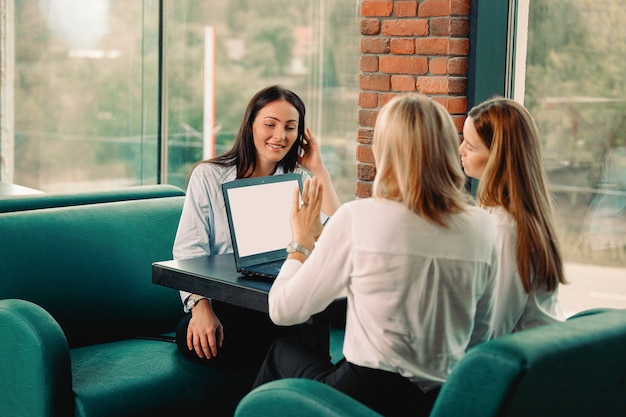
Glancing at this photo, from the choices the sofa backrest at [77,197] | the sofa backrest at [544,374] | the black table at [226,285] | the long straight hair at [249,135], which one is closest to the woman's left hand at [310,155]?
the long straight hair at [249,135]

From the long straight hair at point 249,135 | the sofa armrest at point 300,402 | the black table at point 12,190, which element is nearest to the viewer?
the sofa armrest at point 300,402

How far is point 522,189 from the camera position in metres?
2.26

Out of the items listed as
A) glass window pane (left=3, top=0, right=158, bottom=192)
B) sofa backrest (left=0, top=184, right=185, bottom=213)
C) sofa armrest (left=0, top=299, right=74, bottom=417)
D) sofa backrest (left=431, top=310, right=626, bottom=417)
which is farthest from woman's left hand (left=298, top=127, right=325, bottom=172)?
glass window pane (left=3, top=0, right=158, bottom=192)

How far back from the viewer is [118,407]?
273 cm

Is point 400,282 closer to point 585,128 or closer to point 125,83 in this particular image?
point 585,128

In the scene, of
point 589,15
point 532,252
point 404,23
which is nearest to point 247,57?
point 404,23

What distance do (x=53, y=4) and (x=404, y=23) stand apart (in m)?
2.41

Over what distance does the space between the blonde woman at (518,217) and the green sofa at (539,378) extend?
1.04ft

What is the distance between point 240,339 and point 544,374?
1413 millimetres

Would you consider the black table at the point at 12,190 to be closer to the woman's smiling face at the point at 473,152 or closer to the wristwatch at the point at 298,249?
the wristwatch at the point at 298,249

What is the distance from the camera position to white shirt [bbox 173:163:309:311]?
2.99 m

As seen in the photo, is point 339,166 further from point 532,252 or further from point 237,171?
point 532,252

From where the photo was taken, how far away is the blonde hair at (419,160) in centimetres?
199

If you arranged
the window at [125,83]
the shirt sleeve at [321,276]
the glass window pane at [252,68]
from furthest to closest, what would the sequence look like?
the window at [125,83], the glass window pane at [252,68], the shirt sleeve at [321,276]
